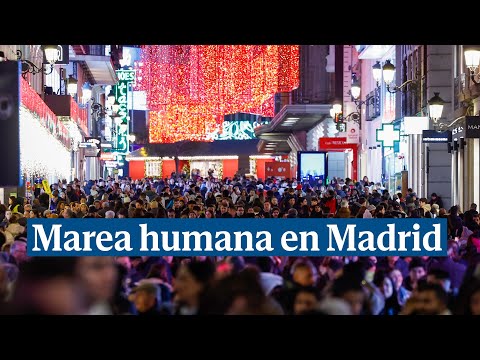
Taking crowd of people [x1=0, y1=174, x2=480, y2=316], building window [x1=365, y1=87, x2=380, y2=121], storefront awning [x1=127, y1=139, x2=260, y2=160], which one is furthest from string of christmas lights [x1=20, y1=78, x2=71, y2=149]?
storefront awning [x1=127, y1=139, x2=260, y2=160]

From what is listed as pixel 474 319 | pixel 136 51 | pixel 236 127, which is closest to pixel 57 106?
pixel 474 319

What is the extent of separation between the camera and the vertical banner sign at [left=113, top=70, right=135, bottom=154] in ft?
280

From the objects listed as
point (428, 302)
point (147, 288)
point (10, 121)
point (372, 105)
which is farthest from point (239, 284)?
point (372, 105)

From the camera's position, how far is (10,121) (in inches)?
647

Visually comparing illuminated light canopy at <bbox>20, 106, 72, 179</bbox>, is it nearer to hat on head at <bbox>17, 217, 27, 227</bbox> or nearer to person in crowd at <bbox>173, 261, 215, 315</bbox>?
hat on head at <bbox>17, 217, 27, 227</bbox>

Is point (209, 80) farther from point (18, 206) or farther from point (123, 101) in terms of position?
point (18, 206)

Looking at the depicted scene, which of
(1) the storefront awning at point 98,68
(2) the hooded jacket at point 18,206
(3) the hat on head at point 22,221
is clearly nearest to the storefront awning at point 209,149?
(1) the storefront awning at point 98,68

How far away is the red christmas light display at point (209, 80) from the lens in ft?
186

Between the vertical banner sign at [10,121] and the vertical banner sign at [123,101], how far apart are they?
6743 centimetres

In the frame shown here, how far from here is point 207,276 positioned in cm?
1224

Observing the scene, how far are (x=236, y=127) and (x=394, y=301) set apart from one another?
3957 inches

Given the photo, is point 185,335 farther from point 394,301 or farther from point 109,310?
point 394,301

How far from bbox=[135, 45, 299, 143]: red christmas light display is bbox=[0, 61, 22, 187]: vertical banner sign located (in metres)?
35.6
